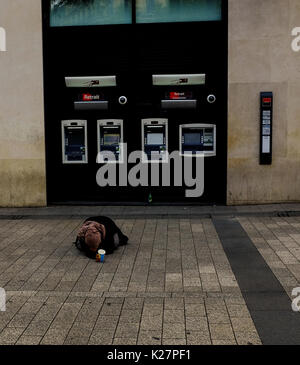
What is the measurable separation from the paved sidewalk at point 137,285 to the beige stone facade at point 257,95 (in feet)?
5.82

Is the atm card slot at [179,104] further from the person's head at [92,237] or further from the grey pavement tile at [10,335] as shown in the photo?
the grey pavement tile at [10,335]

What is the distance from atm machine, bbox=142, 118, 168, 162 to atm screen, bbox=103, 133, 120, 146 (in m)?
0.63

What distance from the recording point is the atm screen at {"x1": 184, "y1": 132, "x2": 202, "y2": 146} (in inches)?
450

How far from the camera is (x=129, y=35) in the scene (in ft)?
36.8

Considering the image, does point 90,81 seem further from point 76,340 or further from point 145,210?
point 76,340

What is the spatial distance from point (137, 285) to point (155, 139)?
611cm

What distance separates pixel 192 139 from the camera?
37.6 ft

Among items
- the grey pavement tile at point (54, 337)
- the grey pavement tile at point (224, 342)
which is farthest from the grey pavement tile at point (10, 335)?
the grey pavement tile at point (224, 342)

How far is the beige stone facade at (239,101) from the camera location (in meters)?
10.7

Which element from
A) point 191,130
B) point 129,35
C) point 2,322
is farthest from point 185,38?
point 2,322

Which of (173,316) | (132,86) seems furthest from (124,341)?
(132,86)

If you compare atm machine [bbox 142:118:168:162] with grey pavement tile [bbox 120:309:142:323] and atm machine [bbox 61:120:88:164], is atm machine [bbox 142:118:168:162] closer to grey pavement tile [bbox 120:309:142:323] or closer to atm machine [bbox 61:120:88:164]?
atm machine [bbox 61:120:88:164]

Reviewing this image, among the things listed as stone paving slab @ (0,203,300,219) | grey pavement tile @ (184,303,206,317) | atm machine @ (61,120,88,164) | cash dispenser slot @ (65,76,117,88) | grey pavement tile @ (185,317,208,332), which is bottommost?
grey pavement tile @ (185,317,208,332)

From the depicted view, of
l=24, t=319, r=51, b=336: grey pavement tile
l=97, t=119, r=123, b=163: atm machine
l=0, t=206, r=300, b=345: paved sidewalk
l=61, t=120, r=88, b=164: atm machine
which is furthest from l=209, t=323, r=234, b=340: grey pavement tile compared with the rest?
l=61, t=120, r=88, b=164: atm machine
